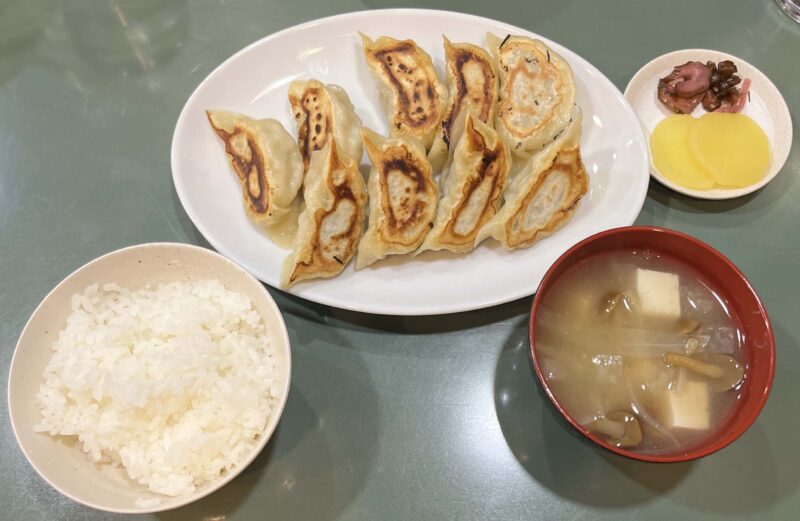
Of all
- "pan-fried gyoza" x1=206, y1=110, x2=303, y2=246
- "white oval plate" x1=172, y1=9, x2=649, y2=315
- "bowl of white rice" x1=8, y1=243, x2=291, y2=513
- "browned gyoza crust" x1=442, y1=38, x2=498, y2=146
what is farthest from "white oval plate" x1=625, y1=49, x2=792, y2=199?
"bowl of white rice" x1=8, y1=243, x2=291, y2=513

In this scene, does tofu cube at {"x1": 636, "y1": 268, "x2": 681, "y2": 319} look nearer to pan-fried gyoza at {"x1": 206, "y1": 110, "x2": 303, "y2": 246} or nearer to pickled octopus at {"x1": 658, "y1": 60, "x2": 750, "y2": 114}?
pickled octopus at {"x1": 658, "y1": 60, "x2": 750, "y2": 114}

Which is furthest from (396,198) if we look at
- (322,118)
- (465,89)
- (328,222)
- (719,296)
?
(719,296)

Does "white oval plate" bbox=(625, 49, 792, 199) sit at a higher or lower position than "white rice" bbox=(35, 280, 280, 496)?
higher

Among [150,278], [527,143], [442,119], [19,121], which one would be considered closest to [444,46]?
[442,119]

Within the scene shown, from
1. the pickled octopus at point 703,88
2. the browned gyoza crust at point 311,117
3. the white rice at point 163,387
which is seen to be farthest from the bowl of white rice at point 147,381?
the pickled octopus at point 703,88

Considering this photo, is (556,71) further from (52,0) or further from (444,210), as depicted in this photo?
(52,0)

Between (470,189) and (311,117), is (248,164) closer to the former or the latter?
(311,117)
